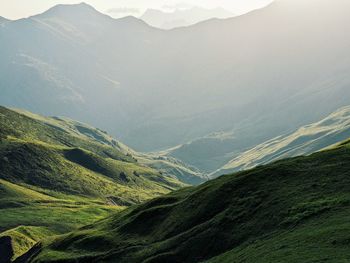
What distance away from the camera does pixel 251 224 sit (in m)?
70.8

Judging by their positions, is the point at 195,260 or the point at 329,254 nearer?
the point at 329,254

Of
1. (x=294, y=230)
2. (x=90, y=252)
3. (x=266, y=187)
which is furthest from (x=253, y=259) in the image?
(x=90, y=252)

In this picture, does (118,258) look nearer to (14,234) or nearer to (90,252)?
(90,252)

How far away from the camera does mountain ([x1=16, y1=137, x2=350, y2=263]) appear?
57.4 m

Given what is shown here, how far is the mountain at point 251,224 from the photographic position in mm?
57438

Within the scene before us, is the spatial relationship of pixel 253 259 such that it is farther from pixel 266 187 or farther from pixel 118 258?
pixel 118 258

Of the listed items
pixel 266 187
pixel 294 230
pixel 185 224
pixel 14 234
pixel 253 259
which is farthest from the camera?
pixel 14 234

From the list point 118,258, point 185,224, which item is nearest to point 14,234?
point 118,258

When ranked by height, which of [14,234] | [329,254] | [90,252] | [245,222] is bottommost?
[329,254]

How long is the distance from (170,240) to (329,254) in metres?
35.5

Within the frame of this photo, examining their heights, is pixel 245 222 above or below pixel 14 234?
below

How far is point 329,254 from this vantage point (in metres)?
49.4

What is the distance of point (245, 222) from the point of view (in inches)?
2852

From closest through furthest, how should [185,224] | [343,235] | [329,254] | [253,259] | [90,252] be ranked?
[329,254] < [343,235] < [253,259] < [185,224] < [90,252]
